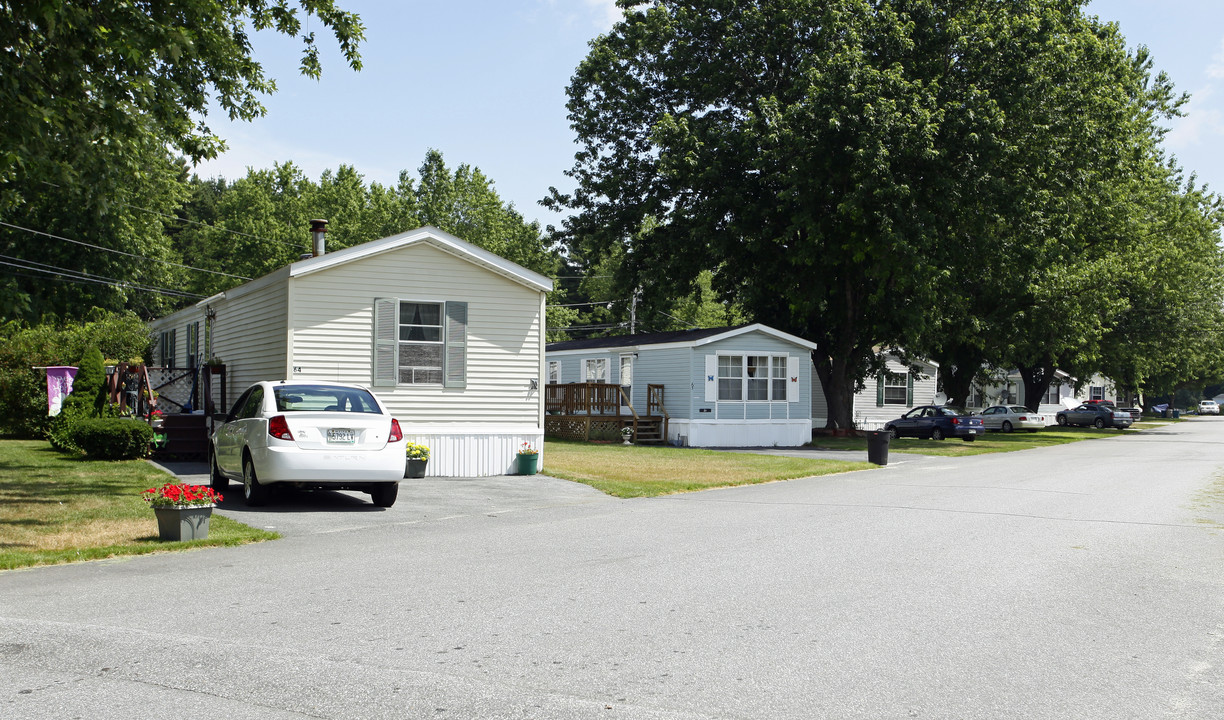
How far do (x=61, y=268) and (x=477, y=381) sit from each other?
28.1 m

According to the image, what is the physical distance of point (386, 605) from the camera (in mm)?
7133

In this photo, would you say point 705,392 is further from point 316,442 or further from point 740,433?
point 316,442

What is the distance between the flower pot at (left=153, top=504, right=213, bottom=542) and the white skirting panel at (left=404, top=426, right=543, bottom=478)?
8.00 m

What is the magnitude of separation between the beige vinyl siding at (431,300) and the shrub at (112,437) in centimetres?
381

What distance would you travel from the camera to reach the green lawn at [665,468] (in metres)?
17.7

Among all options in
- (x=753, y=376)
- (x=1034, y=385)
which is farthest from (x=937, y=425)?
(x=1034, y=385)

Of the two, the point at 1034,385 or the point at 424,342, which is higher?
the point at 1034,385

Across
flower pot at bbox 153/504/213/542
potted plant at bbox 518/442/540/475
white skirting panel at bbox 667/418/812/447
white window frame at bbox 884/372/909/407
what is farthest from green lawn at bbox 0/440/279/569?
white window frame at bbox 884/372/909/407

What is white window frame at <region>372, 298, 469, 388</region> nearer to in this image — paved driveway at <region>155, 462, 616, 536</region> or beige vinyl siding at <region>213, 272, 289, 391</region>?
beige vinyl siding at <region>213, 272, 289, 391</region>

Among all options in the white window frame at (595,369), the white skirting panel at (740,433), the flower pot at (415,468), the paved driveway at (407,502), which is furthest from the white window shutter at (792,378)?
the flower pot at (415,468)

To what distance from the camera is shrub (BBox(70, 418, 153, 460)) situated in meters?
18.7

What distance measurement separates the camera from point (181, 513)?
10164mm

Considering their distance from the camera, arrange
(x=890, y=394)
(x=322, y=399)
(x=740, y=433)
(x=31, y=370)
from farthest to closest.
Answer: (x=890, y=394)
(x=740, y=433)
(x=31, y=370)
(x=322, y=399)

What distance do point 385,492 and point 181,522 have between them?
11.8ft
